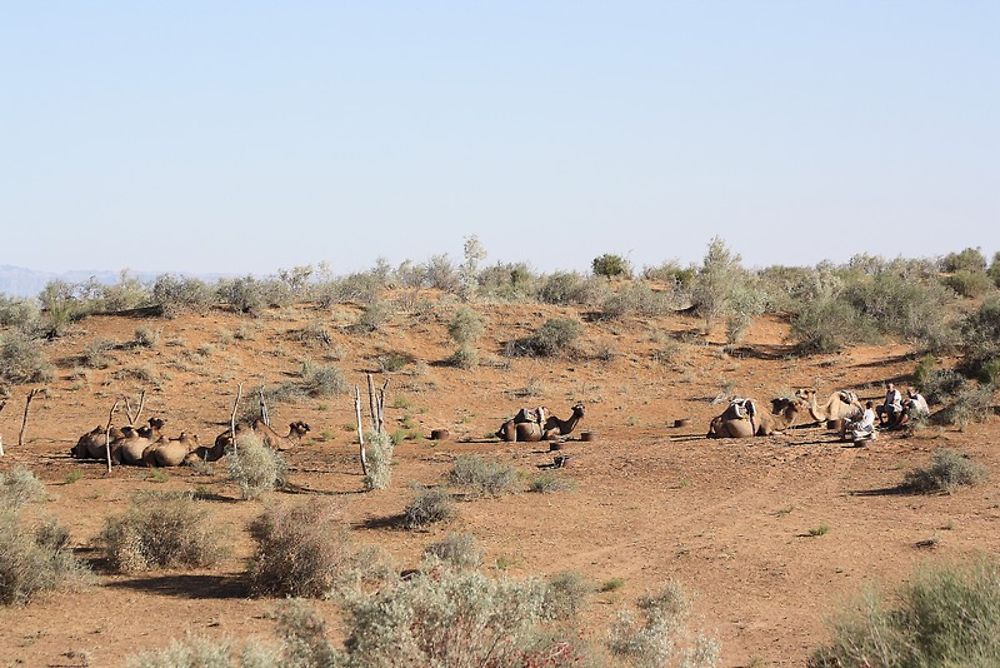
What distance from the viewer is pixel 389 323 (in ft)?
123

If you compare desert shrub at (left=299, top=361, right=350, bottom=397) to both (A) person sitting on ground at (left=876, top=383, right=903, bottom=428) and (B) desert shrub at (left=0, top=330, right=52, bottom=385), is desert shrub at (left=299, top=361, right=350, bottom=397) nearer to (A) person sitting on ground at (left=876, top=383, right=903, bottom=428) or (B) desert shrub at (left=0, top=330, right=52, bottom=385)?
(B) desert shrub at (left=0, top=330, right=52, bottom=385)

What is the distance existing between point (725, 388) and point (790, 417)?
6445 millimetres

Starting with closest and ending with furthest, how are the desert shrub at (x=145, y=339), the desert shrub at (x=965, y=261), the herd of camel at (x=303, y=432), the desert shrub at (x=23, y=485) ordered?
1. the desert shrub at (x=23, y=485)
2. the herd of camel at (x=303, y=432)
3. the desert shrub at (x=145, y=339)
4. the desert shrub at (x=965, y=261)

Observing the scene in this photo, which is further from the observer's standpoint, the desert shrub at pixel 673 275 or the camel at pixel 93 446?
the desert shrub at pixel 673 275

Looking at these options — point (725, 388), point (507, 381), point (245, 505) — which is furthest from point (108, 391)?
point (725, 388)

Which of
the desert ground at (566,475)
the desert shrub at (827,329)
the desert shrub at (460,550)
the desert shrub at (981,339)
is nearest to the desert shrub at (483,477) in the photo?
the desert ground at (566,475)

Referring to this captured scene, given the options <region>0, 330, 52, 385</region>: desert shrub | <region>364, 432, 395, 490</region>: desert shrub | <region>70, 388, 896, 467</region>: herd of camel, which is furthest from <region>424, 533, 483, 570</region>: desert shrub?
<region>0, 330, 52, 385</region>: desert shrub

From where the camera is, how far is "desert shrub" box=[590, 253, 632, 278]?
2174 inches

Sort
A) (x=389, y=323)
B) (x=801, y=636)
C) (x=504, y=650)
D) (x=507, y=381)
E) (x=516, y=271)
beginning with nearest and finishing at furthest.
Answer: (x=504, y=650), (x=801, y=636), (x=507, y=381), (x=389, y=323), (x=516, y=271)

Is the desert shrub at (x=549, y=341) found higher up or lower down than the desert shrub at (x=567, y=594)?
higher up

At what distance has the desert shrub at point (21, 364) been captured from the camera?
30859 mm

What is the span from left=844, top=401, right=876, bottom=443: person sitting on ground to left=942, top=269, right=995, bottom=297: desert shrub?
99.7ft

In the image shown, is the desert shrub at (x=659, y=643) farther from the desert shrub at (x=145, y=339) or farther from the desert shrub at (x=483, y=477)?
the desert shrub at (x=145, y=339)

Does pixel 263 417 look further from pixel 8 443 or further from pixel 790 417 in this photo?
pixel 790 417
